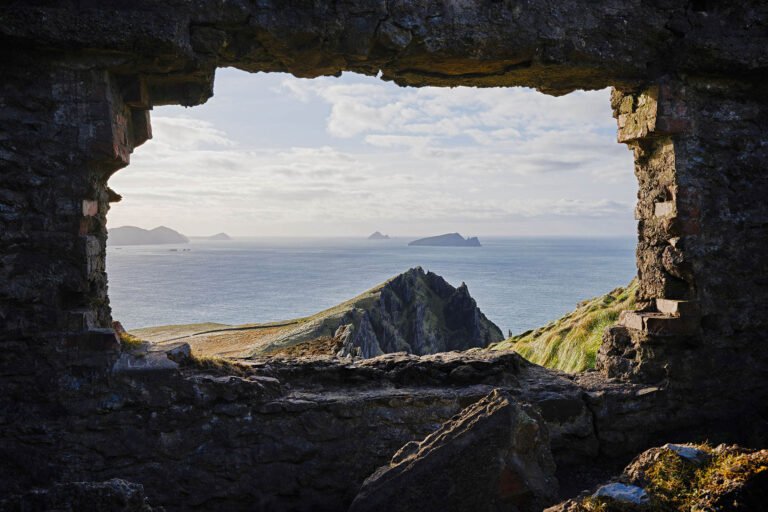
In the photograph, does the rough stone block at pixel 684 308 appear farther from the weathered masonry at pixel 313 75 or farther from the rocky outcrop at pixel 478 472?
the rocky outcrop at pixel 478 472

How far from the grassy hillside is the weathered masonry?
3.16 m

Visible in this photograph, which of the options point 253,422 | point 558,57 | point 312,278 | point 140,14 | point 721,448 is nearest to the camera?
point 721,448

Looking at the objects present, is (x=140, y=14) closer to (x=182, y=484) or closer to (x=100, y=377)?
(x=100, y=377)

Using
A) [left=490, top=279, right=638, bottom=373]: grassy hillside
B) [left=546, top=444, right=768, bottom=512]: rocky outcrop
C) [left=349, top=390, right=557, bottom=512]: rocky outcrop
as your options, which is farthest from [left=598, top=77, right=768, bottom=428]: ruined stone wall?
[left=490, top=279, right=638, bottom=373]: grassy hillside

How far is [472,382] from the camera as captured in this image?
16.6 ft

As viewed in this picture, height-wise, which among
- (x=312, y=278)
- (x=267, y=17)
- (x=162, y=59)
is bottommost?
(x=312, y=278)

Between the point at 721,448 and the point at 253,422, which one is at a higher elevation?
the point at 721,448

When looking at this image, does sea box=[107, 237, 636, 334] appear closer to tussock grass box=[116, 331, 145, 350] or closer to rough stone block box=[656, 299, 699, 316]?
tussock grass box=[116, 331, 145, 350]

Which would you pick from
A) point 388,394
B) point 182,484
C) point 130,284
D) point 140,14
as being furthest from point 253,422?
point 130,284

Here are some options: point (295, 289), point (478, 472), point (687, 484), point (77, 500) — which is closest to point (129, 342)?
point (77, 500)

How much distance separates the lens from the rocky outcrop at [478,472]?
2865mm

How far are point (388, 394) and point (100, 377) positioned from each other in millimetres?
2211

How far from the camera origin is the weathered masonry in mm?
4227

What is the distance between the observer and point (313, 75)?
193 inches
